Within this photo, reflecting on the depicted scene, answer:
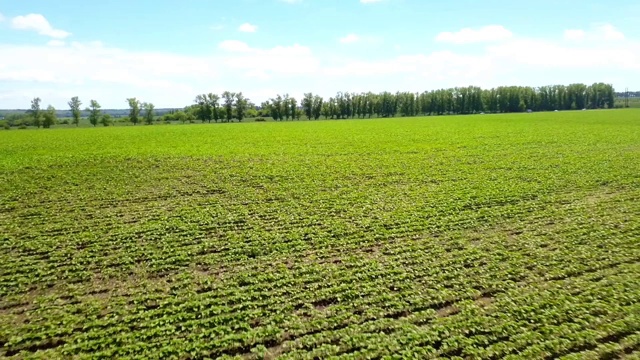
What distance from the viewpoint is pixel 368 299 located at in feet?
30.3

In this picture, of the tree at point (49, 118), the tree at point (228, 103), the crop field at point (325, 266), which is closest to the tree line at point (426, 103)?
the tree at point (228, 103)

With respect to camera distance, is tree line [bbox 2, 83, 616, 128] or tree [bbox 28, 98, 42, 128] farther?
tree line [bbox 2, 83, 616, 128]

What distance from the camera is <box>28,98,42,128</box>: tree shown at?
11412 cm

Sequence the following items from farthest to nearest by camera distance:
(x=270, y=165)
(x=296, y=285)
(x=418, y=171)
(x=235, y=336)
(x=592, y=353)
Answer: (x=270, y=165)
(x=418, y=171)
(x=296, y=285)
(x=235, y=336)
(x=592, y=353)

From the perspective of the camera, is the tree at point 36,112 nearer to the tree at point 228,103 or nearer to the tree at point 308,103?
the tree at point 228,103

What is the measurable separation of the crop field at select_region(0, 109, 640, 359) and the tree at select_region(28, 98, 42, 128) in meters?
111

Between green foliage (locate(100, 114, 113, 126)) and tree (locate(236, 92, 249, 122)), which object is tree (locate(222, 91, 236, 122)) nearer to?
tree (locate(236, 92, 249, 122))

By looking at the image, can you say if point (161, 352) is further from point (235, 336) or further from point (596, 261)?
point (596, 261)

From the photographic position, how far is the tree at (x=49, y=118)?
368ft

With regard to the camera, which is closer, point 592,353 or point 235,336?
point 592,353

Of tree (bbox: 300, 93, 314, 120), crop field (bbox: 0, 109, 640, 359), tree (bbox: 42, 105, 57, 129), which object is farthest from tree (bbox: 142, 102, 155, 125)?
crop field (bbox: 0, 109, 640, 359)

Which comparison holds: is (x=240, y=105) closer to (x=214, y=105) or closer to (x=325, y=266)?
(x=214, y=105)

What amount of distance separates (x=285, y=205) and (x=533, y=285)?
10339mm

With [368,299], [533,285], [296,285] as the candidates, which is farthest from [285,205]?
[533,285]
